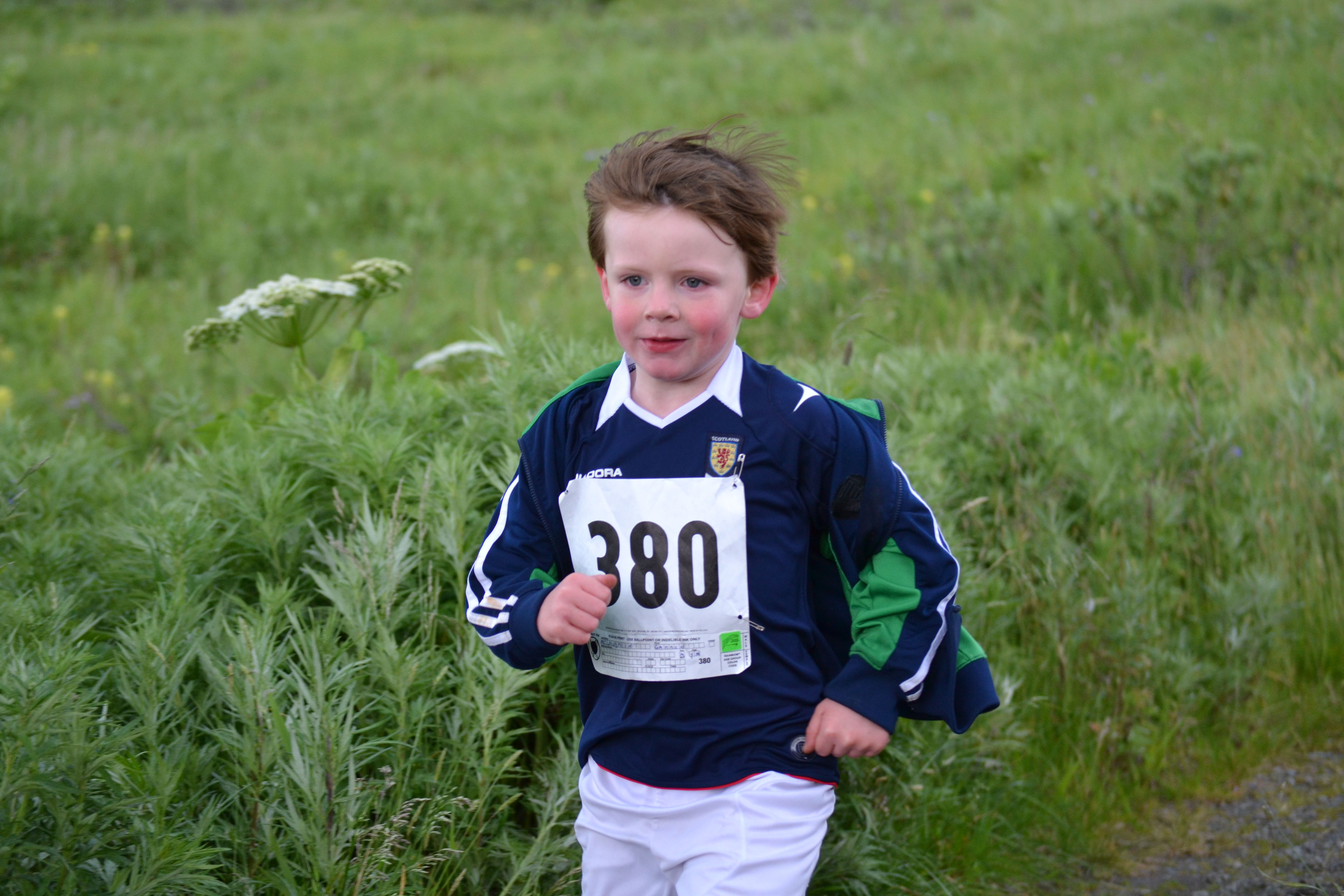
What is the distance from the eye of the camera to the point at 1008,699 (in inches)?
116

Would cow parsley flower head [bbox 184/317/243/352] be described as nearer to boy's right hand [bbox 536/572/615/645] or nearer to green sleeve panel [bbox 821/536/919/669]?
boy's right hand [bbox 536/572/615/645]

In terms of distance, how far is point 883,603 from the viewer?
1837 millimetres

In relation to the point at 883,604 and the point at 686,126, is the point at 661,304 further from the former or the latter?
the point at 686,126

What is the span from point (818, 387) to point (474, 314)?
156 inches

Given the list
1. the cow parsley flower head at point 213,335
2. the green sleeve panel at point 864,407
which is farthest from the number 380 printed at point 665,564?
the cow parsley flower head at point 213,335

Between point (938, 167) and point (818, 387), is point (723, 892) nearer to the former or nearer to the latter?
point (818, 387)

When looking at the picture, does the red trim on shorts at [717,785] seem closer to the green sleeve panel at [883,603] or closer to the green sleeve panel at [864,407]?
the green sleeve panel at [883,603]

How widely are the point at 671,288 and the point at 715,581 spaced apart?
20.7 inches

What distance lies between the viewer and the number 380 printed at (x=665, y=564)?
1.84 metres

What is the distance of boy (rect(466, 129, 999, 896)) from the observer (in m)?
→ 1.82

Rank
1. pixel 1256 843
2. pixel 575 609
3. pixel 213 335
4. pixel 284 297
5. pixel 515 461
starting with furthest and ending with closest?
pixel 213 335 → pixel 284 297 → pixel 1256 843 → pixel 515 461 → pixel 575 609

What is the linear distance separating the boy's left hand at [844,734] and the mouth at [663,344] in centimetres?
69

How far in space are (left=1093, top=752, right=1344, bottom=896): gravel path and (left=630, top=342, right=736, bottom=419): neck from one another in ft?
6.11

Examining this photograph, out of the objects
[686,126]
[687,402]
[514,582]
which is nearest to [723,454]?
[687,402]
